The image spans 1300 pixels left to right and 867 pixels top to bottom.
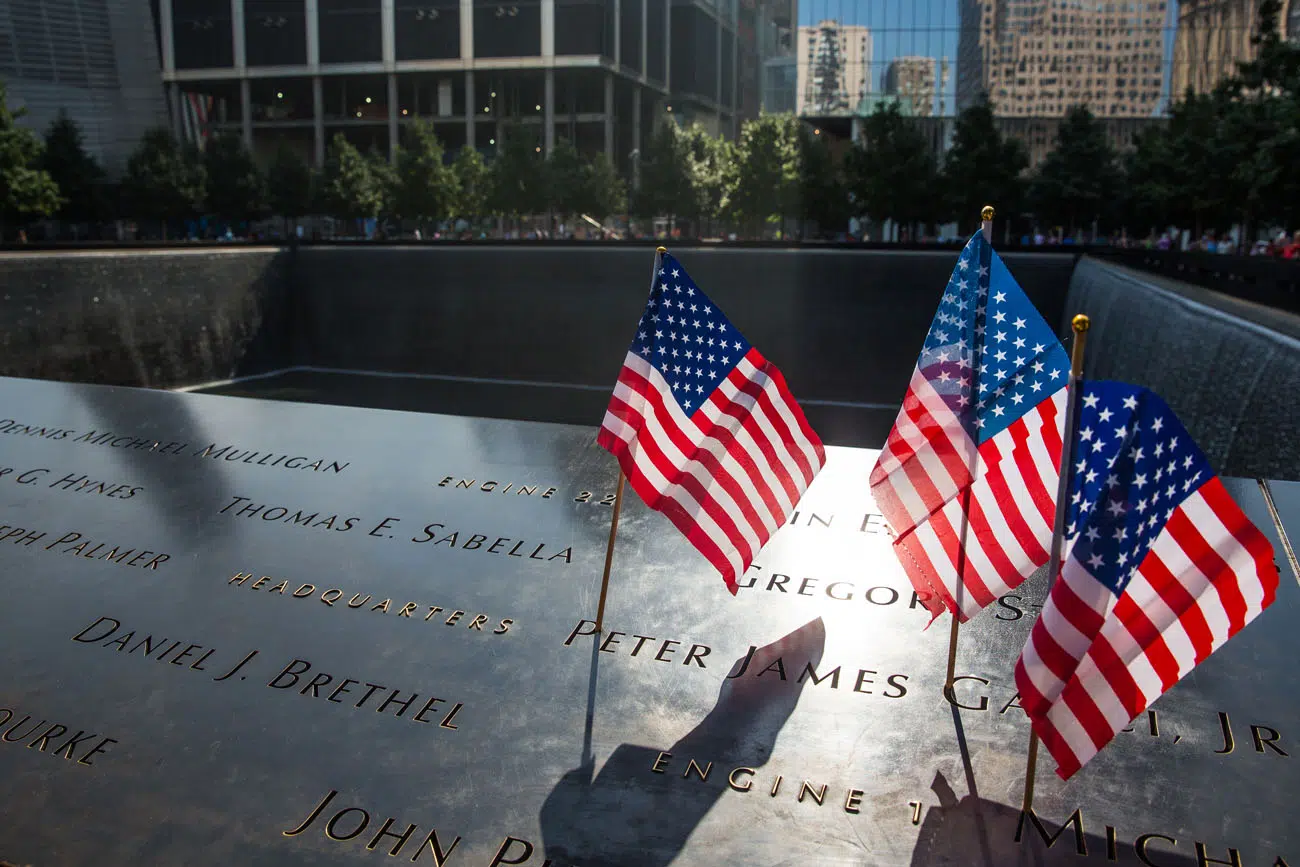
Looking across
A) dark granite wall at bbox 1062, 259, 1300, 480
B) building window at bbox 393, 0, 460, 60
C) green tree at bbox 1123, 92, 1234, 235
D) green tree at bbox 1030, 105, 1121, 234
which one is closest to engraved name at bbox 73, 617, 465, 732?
dark granite wall at bbox 1062, 259, 1300, 480

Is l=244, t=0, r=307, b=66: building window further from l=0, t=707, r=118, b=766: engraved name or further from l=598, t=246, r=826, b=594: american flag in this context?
l=0, t=707, r=118, b=766: engraved name

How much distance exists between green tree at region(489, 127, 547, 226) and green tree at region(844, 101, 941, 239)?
50.4 ft

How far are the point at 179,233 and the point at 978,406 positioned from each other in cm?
5193

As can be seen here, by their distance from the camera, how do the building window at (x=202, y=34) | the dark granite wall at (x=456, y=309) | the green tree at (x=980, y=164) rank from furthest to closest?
1. the building window at (x=202, y=34)
2. the green tree at (x=980, y=164)
3. the dark granite wall at (x=456, y=309)

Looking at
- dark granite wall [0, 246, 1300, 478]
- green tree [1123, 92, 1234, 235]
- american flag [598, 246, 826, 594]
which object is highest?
green tree [1123, 92, 1234, 235]

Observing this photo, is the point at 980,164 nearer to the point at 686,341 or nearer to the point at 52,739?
the point at 686,341

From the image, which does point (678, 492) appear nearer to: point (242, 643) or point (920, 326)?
point (242, 643)

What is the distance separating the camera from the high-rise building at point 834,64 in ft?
Answer: 168

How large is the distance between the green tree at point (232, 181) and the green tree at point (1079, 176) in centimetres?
3257

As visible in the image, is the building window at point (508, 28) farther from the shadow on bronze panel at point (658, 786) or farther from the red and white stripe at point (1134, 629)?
the red and white stripe at point (1134, 629)

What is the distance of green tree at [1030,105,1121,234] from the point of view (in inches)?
1431

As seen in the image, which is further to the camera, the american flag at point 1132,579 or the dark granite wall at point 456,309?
the dark granite wall at point 456,309

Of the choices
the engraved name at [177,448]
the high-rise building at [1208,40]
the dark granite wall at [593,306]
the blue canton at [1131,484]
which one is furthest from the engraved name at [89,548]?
the high-rise building at [1208,40]

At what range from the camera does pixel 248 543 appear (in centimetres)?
515
